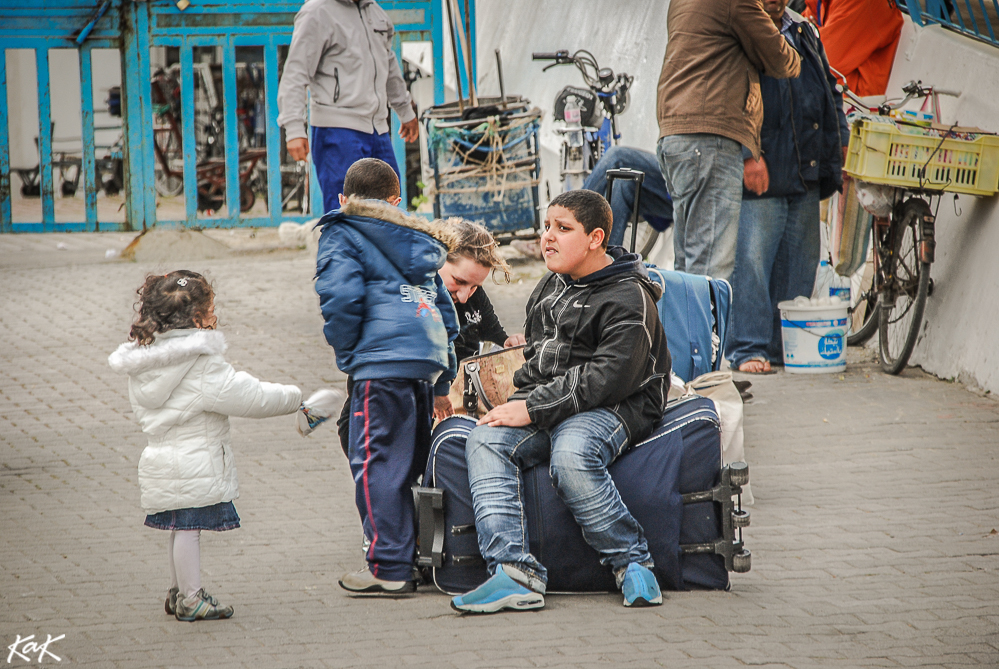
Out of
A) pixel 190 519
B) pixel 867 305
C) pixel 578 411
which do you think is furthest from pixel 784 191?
pixel 190 519

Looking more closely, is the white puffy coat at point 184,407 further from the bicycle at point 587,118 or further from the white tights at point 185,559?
the bicycle at point 587,118

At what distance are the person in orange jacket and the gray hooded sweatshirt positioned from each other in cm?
287

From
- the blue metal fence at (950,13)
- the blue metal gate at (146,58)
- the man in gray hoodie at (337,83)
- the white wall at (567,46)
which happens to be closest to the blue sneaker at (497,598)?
the man in gray hoodie at (337,83)

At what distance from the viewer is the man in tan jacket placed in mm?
6059

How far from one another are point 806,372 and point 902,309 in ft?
2.39

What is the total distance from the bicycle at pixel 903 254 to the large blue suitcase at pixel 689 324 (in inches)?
77.0

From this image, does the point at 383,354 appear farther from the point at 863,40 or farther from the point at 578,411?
the point at 863,40

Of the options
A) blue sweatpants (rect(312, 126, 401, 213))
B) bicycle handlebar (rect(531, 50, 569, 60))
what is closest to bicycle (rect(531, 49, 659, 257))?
bicycle handlebar (rect(531, 50, 569, 60))

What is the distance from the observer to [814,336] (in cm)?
685

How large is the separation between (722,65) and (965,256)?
183cm

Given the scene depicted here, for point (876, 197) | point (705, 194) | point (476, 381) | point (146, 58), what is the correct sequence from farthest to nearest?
point (146, 58) < point (876, 197) < point (705, 194) < point (476, 381)

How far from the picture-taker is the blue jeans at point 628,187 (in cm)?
643

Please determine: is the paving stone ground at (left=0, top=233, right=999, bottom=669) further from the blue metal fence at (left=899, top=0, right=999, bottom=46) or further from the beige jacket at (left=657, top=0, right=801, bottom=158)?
the blue metal fence at (left=899, top=0, right=999, bottom=46)

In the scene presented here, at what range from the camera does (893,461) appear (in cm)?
534
